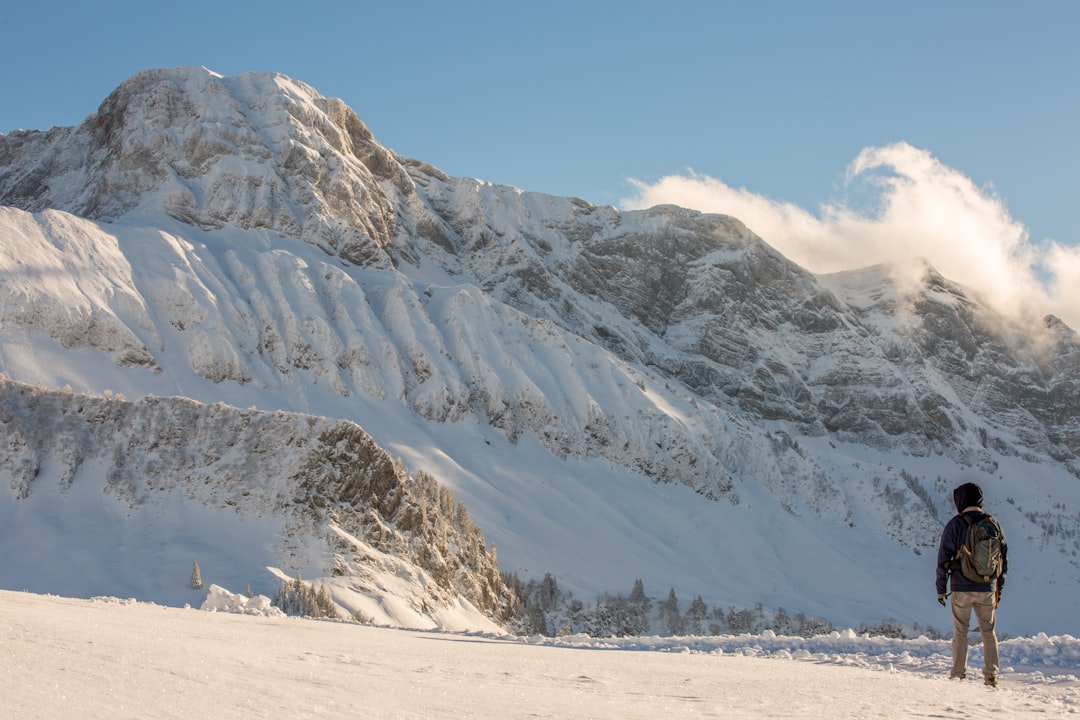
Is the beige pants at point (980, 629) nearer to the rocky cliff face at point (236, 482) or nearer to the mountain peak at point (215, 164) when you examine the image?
the rocky cliff face at point (236, 482)

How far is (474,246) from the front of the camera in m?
198

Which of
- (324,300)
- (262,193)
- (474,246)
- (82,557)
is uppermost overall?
(474,246)

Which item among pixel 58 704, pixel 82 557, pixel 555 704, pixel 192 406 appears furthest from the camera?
pixel 192 406

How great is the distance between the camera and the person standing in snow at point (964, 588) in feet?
40.5

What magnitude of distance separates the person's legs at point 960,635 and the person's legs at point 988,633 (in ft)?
0.42

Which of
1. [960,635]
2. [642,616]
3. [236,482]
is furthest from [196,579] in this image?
[642,616]

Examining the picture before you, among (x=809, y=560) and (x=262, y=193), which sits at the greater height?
(x=262, y=193)

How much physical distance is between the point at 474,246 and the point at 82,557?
15248cm

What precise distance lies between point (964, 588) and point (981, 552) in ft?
1.95

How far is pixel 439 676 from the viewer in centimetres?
1003

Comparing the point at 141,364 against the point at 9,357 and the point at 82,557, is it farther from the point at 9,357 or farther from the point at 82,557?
the point at 82,557

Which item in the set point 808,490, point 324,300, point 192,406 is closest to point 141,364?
point 324,300

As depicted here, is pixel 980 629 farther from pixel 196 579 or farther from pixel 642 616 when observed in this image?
pixel 642 616

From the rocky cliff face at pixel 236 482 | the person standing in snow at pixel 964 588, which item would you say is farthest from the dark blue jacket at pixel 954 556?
the rocky cliff face at pixel 236 482
